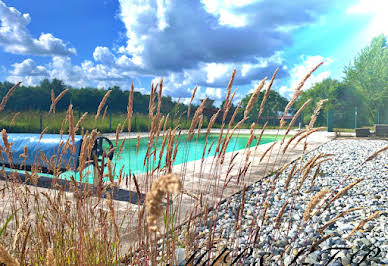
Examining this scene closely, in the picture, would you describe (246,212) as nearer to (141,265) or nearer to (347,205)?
(347,205)

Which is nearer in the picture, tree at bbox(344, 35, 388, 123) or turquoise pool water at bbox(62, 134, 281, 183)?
turquoise pool water at bbox(62, 134, 281, 183)

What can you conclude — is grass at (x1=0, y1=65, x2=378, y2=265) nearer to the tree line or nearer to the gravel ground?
the gravel ground

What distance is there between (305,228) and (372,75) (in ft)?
79.4

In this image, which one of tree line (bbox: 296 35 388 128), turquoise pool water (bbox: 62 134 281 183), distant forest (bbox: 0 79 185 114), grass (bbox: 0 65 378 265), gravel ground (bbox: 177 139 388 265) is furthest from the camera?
tree line (bbox: 296 35 388 128)

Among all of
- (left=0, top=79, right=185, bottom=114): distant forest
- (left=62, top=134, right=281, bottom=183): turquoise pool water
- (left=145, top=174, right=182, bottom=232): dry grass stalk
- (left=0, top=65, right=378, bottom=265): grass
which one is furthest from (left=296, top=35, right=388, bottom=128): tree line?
(left=145, top=174, right=182, bottom=232): dry grass stalk

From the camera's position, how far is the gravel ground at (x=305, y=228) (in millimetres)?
1297

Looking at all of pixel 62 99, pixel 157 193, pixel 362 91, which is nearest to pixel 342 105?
pixel 362 91

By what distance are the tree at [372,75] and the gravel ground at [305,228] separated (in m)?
20.2

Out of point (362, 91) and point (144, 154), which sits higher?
point (362, 91)

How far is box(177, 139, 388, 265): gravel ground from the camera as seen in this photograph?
4.25 feet

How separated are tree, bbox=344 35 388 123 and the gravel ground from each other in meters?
20.2

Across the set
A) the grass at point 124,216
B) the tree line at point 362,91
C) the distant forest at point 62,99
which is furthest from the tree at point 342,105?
the grass at point 124,216

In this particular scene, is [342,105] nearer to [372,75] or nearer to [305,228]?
[372,75]

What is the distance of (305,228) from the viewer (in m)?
2.18
